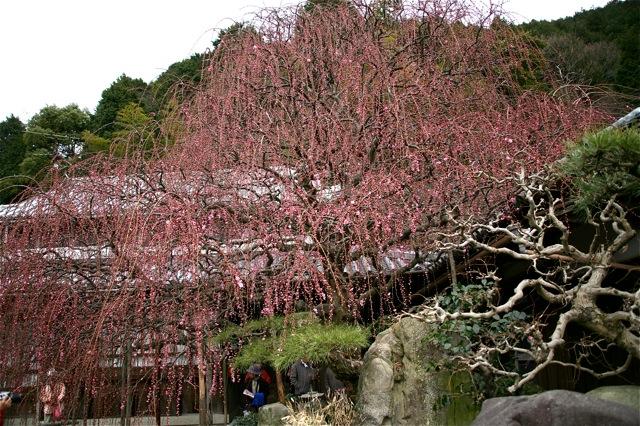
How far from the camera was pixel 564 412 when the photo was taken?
9.84ft

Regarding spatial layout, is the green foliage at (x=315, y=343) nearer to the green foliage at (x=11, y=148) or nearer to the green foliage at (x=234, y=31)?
the green foliage at (x=234, y=31)

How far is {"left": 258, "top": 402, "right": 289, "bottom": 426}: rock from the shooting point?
571cm

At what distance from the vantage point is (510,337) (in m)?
4.41

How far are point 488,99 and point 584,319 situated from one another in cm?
256

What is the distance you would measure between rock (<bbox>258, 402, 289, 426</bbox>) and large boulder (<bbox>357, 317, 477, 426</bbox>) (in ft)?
3.92

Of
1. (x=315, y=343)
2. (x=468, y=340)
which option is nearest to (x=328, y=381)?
(x=315, y=343)

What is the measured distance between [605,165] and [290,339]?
2630 millimetres

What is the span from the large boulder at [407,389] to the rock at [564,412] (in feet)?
5.25

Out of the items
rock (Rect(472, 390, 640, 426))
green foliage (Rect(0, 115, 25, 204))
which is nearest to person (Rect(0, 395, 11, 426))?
rock (Rect(472, 390, 640, 426))

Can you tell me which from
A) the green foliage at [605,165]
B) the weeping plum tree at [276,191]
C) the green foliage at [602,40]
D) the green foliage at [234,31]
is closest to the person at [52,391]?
the weeping plum tree at [276,191]

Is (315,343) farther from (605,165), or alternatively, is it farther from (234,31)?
(234,31)

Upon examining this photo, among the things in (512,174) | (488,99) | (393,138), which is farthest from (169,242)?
(488,99)

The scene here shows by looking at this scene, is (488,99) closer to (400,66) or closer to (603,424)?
(400,66)

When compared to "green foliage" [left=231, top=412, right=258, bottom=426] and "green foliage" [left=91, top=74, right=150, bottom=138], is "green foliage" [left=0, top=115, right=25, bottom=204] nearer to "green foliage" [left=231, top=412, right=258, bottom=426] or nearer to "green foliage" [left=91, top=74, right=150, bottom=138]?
"green foliage" [left=91, top=74, right=150, bottom=138]
